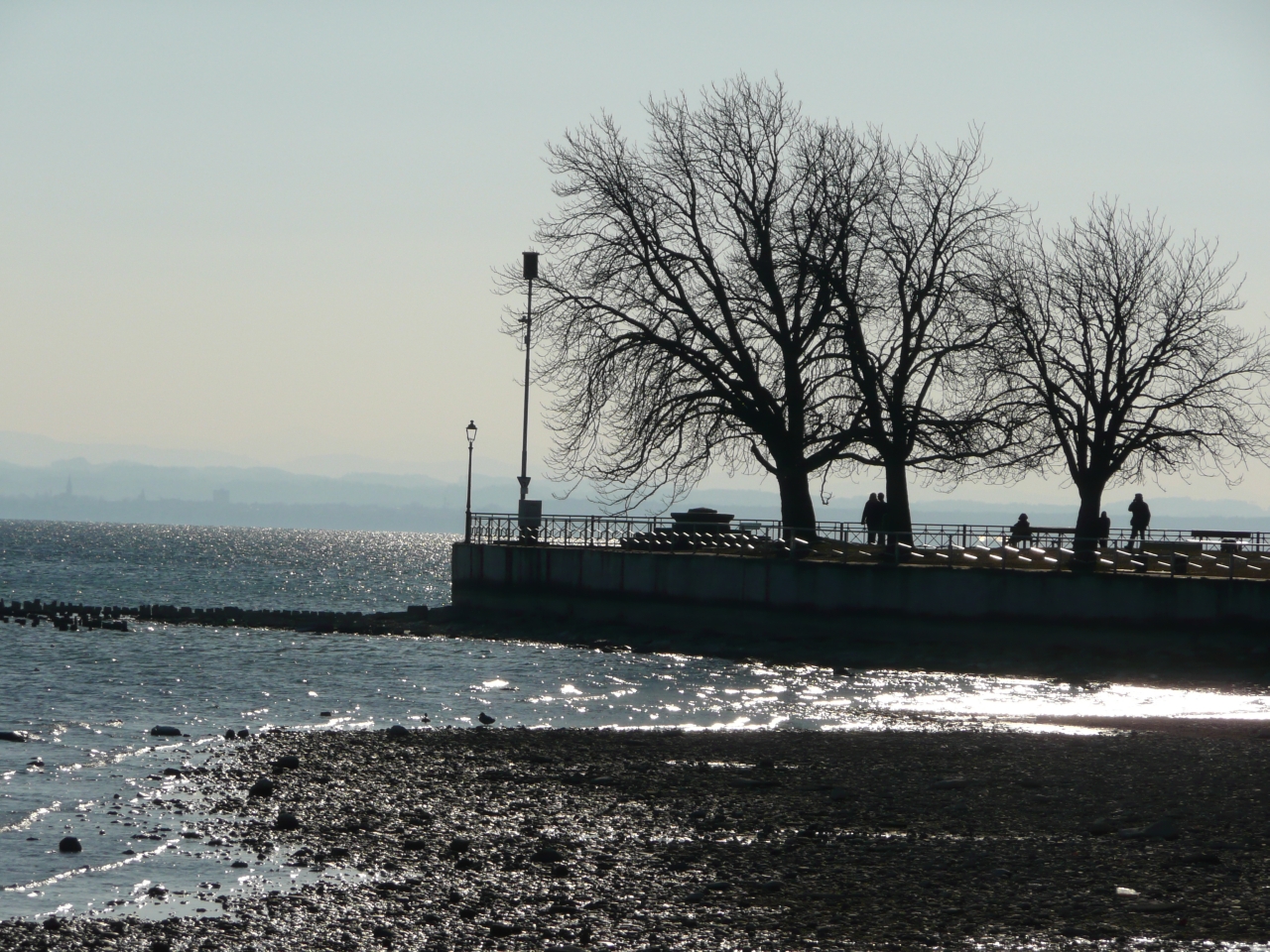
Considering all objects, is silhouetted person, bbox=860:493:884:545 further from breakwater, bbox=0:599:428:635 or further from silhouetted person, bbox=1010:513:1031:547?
breakwater, bbox=0:599:428:635

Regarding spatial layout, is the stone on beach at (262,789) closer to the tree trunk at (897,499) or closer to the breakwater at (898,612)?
the breakwater at (898,612)

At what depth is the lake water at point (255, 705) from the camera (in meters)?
12.5

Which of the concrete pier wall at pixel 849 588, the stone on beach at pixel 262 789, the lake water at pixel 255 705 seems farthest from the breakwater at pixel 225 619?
the stone on beach at pixel 262 789

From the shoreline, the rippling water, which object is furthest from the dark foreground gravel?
the rippling water

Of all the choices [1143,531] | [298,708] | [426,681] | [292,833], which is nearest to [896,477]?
[1143,531]

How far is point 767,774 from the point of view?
54.6 feet

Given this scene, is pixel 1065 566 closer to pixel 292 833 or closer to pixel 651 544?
pixel 651 544

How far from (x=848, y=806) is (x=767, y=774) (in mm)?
2073

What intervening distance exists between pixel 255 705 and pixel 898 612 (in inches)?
602

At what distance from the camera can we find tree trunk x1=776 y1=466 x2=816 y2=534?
40.9 meters

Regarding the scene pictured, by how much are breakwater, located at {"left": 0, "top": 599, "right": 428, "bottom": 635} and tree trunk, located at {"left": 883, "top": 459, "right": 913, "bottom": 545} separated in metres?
13.9

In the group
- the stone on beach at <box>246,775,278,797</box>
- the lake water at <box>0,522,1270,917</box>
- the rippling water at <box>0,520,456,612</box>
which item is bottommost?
the rippling water at <box>0,520,456,612</box>

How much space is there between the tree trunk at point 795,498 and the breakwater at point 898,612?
14.6 ft

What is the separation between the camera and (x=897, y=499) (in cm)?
4141
